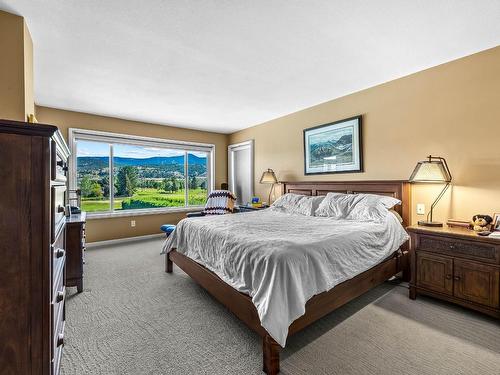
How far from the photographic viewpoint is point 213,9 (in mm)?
1902

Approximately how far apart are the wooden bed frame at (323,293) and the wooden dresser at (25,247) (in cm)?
115

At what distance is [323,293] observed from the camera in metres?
1.90

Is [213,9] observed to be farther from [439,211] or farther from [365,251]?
[439,211]

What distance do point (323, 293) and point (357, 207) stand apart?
1.47 m

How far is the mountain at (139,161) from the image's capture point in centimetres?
461

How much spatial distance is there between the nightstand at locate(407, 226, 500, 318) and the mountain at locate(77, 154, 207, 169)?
4.69 m

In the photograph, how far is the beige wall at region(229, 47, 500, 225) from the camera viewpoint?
8.16 ft

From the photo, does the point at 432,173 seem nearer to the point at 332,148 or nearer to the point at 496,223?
the point at 496,223

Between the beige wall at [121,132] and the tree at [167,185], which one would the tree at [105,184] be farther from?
the tree at [167,185]

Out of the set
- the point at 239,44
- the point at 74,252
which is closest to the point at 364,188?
the point at 239,44

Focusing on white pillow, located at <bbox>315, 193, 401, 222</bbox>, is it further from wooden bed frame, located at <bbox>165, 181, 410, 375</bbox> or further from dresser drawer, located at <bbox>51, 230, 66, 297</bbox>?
dresser drawer, located at <bbox>51, 230, 66, 297</bbox>

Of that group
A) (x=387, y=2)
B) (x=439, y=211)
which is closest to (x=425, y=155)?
(x=439, y=211)

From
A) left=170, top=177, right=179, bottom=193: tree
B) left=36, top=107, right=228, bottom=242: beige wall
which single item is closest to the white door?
left=36, top=107, right=228, bottom=242: beige wall

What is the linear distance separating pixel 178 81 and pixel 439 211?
11.6ft
